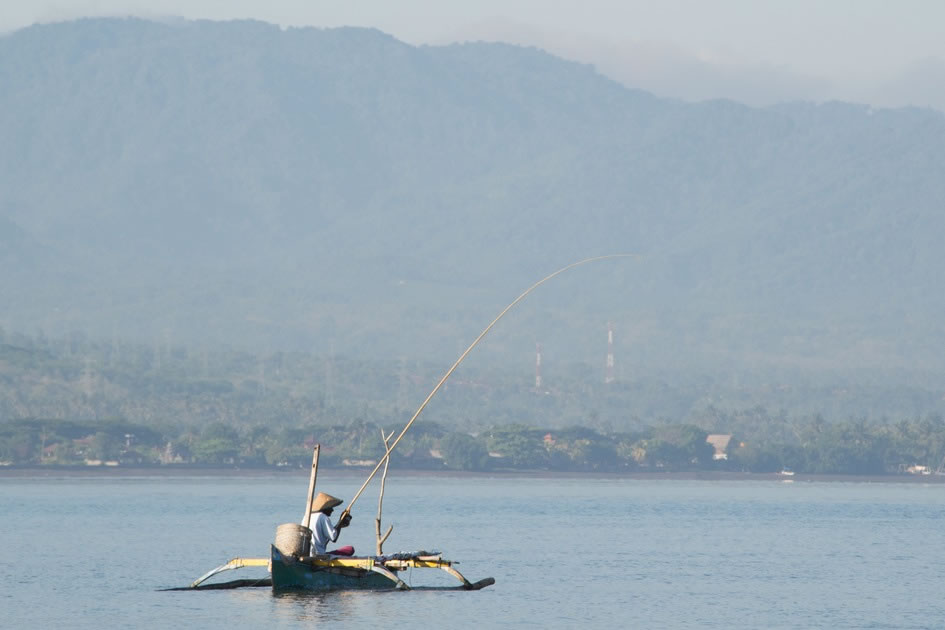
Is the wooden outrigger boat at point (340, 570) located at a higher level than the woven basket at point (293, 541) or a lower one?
lower

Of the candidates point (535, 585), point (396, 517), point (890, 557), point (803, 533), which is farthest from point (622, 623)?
Result: point (396, 517)

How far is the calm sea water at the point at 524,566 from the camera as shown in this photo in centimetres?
5244

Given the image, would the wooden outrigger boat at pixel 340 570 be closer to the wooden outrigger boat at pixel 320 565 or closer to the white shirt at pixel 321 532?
the wooden outrigger boat at pixel 320 565

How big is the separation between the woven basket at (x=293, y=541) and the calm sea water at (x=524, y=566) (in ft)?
5.98

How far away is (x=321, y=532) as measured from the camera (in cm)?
5041

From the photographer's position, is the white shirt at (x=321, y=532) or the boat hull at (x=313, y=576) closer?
the boat hull at (x=313, y=576)

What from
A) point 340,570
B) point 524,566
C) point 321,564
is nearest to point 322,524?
point 321,564

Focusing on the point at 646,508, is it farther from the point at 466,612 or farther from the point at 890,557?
the point at 466,612

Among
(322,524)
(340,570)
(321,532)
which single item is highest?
(322,524)

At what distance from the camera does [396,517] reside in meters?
121

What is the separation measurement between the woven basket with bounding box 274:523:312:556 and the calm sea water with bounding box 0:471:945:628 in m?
1.82

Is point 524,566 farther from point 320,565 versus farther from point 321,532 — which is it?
point 320,565

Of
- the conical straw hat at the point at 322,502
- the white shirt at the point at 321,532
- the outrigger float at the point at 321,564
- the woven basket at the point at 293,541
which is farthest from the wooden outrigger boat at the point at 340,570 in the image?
the conical straw hat at the point at 322,502

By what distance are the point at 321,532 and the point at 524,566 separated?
23.1 m
